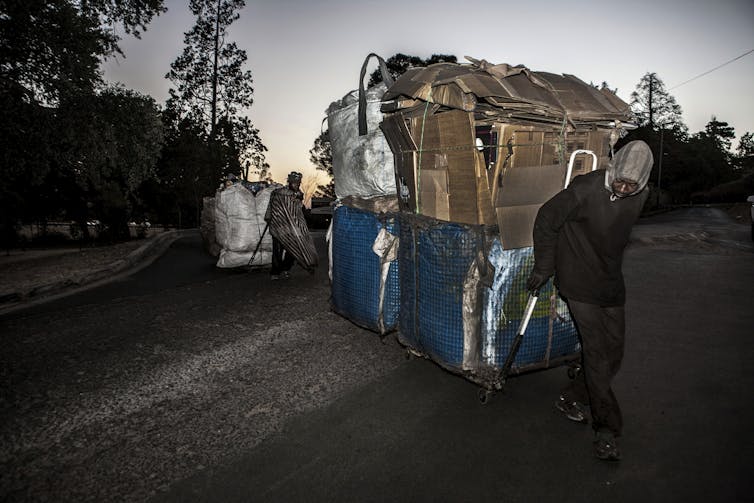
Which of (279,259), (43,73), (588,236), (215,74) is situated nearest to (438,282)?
(588,236)

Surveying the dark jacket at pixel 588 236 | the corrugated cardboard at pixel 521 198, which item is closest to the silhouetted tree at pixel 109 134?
the corrugated cardboard at pixel 521 198

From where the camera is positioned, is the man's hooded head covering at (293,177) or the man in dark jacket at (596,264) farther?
the man's hooded head covering at (293,177)

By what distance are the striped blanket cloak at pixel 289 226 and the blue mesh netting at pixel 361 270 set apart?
286cm

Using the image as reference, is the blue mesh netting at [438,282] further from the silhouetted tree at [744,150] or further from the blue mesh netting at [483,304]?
the silhouetted tree at [744,150]

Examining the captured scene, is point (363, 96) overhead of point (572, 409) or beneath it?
overhead

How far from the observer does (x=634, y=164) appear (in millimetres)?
2375

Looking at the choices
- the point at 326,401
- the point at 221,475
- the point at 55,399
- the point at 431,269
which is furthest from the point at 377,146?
the point at 55,399

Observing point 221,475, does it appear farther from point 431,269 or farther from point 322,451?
point 431,269

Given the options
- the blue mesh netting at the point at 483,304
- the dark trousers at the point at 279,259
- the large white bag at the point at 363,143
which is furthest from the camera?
the dark trousers at the point at 279,259

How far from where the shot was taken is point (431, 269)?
3.38 m

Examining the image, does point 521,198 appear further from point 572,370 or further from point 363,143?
point 363,143

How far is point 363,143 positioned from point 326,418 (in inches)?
94.7

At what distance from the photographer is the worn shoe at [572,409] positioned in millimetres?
3014

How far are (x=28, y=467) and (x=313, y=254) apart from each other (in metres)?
5.42
